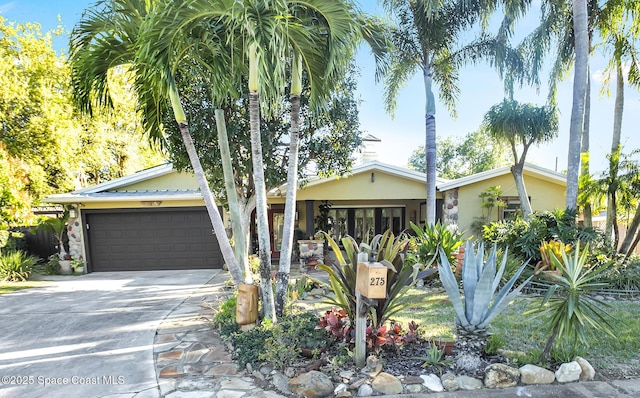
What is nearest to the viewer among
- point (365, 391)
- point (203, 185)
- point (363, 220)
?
point (365, 391)

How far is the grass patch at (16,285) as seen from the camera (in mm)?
7785

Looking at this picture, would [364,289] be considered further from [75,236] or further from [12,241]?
[12,241]

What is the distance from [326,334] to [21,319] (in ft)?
19.5

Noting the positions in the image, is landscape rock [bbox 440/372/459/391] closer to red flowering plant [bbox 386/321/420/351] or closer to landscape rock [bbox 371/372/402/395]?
landscape rock [bbox 371/372/402/395]

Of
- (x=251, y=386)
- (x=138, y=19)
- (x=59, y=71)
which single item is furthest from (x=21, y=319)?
(x=59, y=71)

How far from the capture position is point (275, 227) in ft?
38.6

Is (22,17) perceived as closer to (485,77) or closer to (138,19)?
(138,19)

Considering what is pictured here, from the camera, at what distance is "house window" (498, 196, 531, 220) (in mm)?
10953

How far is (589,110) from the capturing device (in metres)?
9.08

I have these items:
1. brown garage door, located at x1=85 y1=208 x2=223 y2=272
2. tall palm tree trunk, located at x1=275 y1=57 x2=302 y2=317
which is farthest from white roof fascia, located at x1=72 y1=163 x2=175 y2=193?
tall palm tree trunk, located at x1=275 y1=57 x2=302 y2=317

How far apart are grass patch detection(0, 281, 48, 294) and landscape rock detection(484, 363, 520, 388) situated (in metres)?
10.8

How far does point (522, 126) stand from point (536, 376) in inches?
360

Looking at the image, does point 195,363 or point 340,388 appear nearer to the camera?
point 340,388

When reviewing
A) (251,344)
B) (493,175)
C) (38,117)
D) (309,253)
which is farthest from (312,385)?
(38,117)
